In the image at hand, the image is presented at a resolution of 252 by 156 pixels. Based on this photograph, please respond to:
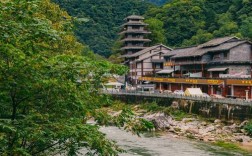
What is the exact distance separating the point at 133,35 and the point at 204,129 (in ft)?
204

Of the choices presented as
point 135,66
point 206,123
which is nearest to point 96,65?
point 206,123

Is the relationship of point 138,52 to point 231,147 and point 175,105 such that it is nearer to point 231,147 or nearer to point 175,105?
point 175,105

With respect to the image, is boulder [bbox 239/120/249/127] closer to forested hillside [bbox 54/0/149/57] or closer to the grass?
the grass

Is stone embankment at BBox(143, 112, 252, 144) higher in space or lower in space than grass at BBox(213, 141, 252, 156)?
higher

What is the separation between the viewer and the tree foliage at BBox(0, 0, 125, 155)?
382 inches

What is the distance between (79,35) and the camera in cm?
12731

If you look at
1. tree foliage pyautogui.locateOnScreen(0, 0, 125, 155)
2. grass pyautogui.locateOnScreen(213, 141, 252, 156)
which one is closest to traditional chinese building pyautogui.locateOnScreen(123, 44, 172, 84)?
grass pyautogui.locateOnScreen(213, 141, 252, 156)

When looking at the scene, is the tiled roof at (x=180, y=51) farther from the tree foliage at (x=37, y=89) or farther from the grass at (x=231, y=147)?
the tree foliage at (x=37, y=89)

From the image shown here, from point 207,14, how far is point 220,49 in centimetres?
5634

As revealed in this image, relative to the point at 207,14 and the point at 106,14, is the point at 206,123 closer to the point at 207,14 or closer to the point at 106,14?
the point at 207,14

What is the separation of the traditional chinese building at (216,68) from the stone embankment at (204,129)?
646 cm

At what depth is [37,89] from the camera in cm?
1009

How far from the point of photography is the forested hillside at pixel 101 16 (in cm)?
12538

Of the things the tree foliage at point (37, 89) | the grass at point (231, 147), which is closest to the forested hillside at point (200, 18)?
the grass at point (231, 147)
